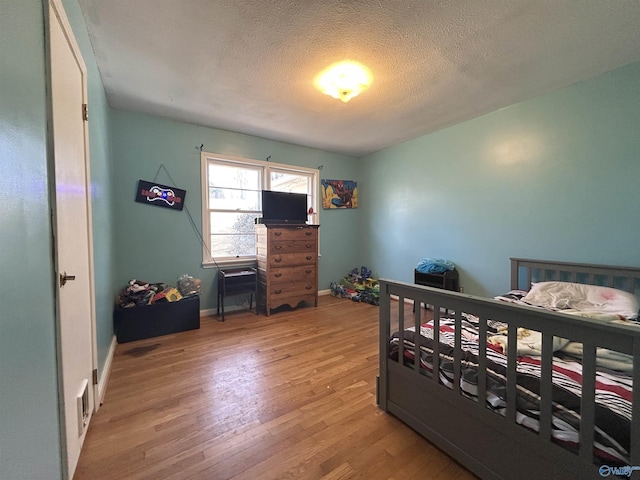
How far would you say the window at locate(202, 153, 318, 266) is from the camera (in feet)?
11.3

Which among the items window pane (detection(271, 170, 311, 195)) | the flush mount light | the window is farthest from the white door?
window pane (detection(271, 170, 311, 195))

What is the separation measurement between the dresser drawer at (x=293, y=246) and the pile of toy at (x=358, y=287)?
41.5 inches

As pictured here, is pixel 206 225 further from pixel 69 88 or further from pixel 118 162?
pixel 69 88

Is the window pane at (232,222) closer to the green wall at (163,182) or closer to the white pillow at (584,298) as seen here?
the green wall at (163,182)

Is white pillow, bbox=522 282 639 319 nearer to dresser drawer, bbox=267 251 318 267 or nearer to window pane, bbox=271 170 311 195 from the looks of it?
dresser drawer, bbox=267 251 318 267

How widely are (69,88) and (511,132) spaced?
3.78 metres

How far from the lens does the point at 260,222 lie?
353 cm

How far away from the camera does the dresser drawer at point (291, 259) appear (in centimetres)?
338

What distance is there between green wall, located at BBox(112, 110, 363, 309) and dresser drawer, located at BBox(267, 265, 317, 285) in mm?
848

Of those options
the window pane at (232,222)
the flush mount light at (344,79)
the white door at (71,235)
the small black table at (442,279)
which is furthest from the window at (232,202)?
the small black table at (442,279)

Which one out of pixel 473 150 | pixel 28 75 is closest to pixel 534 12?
pixel 473 150

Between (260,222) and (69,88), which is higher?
(69,88)

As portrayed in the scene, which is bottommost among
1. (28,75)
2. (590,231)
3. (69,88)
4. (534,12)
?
(590,231)

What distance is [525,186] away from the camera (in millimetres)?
2752
